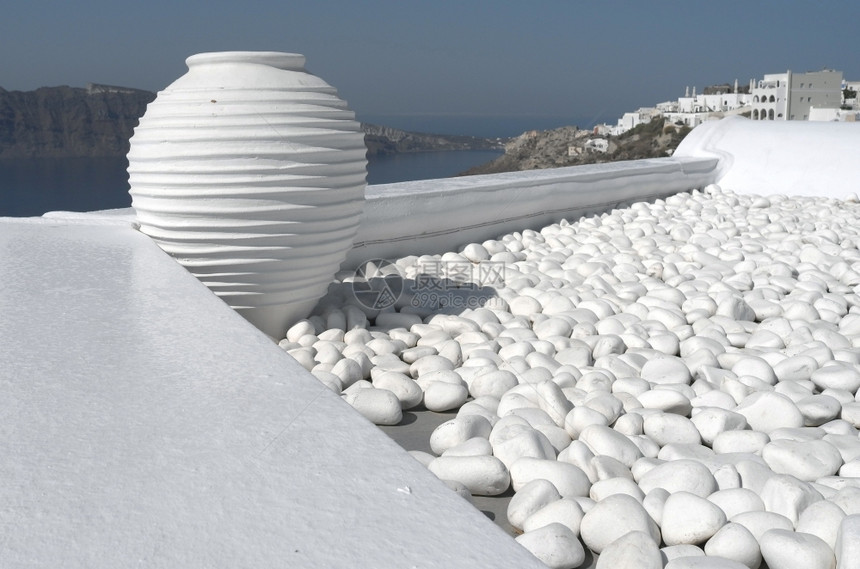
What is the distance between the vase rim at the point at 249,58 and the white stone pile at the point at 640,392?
666mm

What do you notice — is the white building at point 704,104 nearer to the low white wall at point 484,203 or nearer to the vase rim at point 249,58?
the low white wall at point 484,203

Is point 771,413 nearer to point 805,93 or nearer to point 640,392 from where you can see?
point 640,392

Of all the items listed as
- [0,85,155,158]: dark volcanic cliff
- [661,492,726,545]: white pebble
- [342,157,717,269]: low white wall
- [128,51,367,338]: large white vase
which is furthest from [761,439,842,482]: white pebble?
[0,85,155,158]: dark volcanic cliff

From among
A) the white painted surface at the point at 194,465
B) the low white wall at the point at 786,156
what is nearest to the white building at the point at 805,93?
the low white wall at the point at 786,156

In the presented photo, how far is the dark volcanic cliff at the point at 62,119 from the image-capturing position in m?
6.37

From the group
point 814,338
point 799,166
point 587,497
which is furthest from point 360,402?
point 799,166

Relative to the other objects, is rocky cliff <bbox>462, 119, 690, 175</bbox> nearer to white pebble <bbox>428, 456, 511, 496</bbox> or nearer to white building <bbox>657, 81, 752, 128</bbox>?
white pebble <bbox>428, 456, 511, 496</bbox>

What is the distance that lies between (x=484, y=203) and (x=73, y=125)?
19.6 feet

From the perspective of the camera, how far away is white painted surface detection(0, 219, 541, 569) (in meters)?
0.67

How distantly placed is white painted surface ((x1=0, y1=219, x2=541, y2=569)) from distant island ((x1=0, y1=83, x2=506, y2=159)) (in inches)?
187

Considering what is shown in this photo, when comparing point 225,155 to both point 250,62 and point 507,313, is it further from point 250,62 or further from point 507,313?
point 507,313

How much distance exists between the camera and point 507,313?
87.8 inches

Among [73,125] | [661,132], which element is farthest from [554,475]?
[661,132]

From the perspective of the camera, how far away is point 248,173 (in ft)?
6.03
